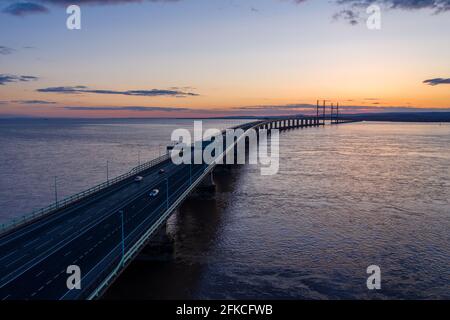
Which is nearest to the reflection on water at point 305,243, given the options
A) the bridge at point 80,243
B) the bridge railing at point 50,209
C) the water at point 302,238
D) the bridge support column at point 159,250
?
the water at point 302,238

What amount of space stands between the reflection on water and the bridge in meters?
4.59

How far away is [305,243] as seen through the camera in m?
42.7

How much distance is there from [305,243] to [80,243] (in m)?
24.5

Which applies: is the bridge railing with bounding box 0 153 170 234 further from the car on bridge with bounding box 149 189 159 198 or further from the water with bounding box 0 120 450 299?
the water with bounding box 0 120 450 299

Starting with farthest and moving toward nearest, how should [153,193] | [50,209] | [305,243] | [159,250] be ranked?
[153,193] → [305,243] → [50,209] → [159,250]

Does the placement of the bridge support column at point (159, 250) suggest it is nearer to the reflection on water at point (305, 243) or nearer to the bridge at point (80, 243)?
the reflection on water at point (305, 243)

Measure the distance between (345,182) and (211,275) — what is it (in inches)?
2036

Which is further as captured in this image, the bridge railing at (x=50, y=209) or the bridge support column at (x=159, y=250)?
the bridge support column at (x=159, y=250)

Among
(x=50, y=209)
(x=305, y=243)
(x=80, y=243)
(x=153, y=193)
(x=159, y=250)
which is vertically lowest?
(x=305, y=243)

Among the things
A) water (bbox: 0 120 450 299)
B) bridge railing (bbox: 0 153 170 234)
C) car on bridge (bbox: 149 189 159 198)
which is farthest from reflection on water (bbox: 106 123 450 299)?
bridge railing (bbox: 0 153 170 234)

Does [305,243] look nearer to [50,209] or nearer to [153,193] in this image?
[153,193]

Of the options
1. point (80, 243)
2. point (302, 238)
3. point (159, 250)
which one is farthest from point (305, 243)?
point (80, 243)

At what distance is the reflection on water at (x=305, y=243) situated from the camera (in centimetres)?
3250

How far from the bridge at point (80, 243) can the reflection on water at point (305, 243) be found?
4.59 meters
